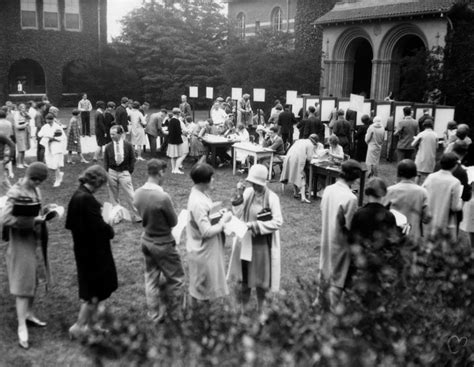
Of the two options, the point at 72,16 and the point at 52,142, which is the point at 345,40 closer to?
the point at 72,16

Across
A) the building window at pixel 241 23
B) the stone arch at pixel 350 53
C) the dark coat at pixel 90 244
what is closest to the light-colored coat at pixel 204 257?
the dark coat at pixel 90 244

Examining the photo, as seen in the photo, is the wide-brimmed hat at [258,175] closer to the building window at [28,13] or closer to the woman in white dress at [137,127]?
the woman in white dress at [137,127]

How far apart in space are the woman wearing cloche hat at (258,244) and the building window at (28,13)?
31726mm

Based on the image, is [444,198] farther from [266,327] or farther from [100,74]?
[100,74]

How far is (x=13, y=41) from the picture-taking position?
3259 cm

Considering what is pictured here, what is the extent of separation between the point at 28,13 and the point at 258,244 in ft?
106

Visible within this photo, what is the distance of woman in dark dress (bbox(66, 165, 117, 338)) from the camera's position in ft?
16.8

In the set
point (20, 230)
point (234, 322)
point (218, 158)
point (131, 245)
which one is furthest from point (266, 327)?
point (218, 158)

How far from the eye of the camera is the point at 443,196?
22.4 feet

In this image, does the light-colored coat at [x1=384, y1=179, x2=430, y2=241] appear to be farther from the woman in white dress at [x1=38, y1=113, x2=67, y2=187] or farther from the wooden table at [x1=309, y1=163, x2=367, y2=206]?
the woman in white dress at [x1=38, y1=113, x2=67, y2=187]

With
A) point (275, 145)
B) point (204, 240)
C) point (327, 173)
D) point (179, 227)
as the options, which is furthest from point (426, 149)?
point (204, 240)

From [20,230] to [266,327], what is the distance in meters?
3.38

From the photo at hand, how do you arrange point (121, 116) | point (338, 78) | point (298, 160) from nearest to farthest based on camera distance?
1. point (298, 160)
2. point (121, 116)
3. point (338, 78)

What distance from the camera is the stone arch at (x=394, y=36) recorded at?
989 inches
